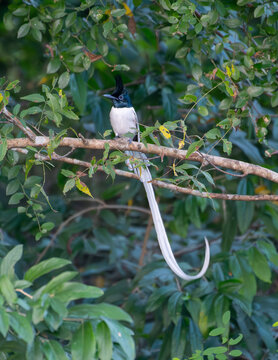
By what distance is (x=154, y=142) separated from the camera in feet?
6.92

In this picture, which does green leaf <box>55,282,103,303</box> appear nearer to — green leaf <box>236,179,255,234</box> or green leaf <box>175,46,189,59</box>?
green leaf <box>175,46,189,59</box>

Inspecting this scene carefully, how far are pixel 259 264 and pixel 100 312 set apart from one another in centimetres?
184

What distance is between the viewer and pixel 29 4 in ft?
9.04

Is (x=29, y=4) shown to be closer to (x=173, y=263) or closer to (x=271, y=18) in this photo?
(x=271, y=18)

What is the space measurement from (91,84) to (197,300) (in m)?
1.42

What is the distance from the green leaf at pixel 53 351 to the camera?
1498 mm

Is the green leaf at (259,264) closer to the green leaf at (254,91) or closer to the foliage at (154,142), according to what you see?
the foliage at (154,142)

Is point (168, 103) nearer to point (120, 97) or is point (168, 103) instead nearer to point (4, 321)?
point (120, 97)

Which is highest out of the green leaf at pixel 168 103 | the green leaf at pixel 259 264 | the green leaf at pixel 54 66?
the green leaf at pixel 54 66

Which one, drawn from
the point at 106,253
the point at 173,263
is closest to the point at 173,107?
the point at 173,263

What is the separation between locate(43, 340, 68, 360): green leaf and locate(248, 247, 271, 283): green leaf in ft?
6.02

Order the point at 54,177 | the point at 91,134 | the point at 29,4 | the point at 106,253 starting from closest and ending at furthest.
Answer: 1. the point at 29,4
2. the point at 54,177
3. the point at 91,134
4. the point at 106,253

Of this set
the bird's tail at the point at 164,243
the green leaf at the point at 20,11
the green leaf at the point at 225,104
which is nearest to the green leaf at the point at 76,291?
the bird's tail at the point at 164,243

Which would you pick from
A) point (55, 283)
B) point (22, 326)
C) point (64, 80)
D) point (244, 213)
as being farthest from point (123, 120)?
point (22, 326)
